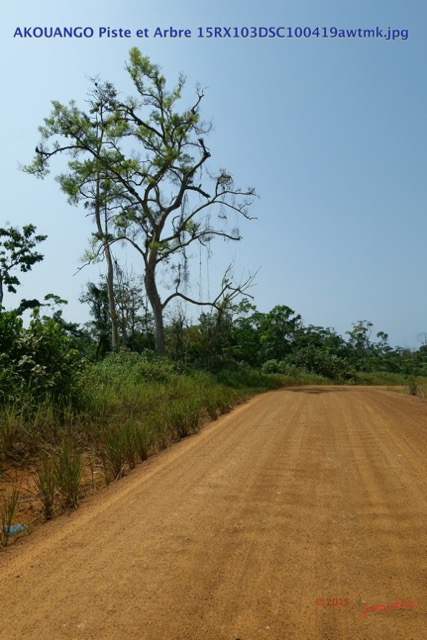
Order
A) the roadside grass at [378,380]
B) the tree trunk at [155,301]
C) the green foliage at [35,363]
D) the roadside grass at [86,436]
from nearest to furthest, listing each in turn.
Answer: the roadside grass at [86,436] → the green foliage at [35,363] → the tree trunk at [155,301] → the roadside grass at [378,380]

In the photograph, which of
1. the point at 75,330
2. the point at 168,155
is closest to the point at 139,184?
the point at 168,155

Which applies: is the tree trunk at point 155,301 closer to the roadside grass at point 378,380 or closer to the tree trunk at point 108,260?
the tree trunk at point 108,260

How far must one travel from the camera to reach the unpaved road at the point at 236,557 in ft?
10.1

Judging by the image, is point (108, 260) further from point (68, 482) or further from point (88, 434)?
point (68, 482)

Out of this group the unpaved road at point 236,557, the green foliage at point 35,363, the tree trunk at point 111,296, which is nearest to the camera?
the unpaved road at point 236,557

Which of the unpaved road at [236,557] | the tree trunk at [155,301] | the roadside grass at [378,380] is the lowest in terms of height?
the unpaved road at [236,557]

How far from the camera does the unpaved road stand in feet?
10.1

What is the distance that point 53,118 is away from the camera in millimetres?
27875

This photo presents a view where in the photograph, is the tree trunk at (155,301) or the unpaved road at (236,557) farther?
the tree trunk at (155,301)

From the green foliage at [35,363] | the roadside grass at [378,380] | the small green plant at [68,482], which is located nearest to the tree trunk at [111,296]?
the roadside grass at [378,380]

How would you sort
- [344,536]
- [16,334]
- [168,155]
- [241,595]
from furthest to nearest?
[168,155], [16,334], [344,536], [241,595]

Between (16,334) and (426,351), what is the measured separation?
45223 mm

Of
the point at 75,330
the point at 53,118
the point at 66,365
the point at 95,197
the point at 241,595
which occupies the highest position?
the point at 53,118

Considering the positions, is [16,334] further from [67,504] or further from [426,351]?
[426,351]
